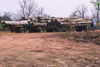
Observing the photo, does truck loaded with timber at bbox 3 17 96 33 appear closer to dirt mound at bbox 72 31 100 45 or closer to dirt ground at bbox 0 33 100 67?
dirt mound at bbox 72 31 100 45

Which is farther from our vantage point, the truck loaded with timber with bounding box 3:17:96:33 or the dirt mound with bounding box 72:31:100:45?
the truck loaded with timber with bounding box 3:17:96:33

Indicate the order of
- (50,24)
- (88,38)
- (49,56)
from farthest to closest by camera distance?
(50,24) → (88,38) → (49,56)

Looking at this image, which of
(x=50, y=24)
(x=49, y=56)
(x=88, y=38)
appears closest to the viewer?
(x=49, y=56)

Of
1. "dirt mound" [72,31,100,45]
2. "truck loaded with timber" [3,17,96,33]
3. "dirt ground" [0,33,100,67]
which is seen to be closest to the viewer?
"dirt ground" [0,33,100,67]

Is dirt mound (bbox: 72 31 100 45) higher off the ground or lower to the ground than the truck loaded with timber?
lower

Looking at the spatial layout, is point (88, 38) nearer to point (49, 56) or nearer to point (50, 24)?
point (49, 56)

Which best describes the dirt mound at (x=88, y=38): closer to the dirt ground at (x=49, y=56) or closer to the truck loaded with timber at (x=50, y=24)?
the dirt ground at (x=49, y=56)

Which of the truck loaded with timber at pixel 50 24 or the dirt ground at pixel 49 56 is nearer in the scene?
the dirt ground at pixel 49 56

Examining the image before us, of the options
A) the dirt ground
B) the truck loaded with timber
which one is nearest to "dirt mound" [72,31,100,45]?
the dirt ground

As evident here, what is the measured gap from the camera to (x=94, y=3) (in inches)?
1655

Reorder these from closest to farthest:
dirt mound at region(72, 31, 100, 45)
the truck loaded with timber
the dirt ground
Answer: the dirt ground < dirt mound at region(72, 31, 100, 45) < the truck loaded with timber

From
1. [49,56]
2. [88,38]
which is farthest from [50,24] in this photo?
[49,56]

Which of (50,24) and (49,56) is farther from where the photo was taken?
(50,24)

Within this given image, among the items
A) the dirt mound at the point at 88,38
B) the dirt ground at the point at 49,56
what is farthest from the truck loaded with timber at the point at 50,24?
the dirt ground at the point at 49,56
